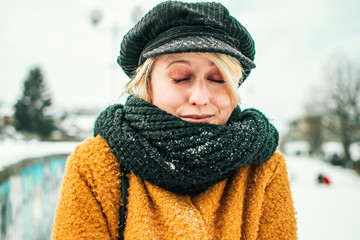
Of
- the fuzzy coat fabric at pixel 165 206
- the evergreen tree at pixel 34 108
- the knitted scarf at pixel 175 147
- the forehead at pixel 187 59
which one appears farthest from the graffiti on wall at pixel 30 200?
the evergreen tree at pixel 34 108

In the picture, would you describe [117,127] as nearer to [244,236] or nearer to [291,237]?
[244,236]

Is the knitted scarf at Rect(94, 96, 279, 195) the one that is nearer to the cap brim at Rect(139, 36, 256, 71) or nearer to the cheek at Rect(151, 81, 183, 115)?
the cheek at Rect(151, 81, 183, 115)

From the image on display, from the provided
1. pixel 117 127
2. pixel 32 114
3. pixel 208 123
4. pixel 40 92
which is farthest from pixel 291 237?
pixel 40 92

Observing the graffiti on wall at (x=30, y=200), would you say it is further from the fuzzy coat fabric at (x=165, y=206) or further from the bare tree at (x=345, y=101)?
the bare tree at (x=345, y=101)

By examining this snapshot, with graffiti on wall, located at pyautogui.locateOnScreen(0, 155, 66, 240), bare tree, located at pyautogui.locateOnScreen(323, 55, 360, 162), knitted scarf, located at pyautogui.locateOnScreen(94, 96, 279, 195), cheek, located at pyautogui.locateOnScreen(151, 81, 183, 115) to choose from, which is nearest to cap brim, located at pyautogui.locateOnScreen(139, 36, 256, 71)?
cheek, located at pyautogui.locateOnScreen(151, 81, 183, 115)

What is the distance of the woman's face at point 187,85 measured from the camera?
3.86 ft

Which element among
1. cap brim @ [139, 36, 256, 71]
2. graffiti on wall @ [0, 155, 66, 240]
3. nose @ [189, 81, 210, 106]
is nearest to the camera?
cap brim @ [139, 36, 256, 71]

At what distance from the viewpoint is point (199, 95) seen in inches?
46.2

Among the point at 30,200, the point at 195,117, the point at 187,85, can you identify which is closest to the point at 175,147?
the point at 195,117

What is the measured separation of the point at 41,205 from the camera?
11.9 feet

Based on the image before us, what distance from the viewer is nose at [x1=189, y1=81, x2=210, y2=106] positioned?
1168 millimetres

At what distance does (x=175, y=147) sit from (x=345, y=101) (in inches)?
1334

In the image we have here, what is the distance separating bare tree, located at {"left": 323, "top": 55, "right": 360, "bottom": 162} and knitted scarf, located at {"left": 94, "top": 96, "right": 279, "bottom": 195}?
3244 cm

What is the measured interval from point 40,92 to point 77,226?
40.6 meters
